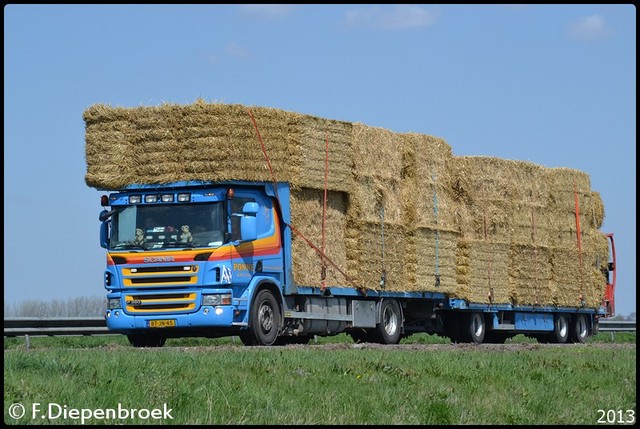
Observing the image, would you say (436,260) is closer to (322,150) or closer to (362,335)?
(362,335)

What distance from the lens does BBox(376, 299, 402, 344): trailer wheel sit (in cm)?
2875

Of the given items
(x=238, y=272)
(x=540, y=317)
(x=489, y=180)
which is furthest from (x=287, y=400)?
(x=540, y=317)

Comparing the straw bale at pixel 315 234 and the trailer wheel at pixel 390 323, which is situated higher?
the straw bale at pixel 315 234

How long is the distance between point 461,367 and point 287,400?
4683mm

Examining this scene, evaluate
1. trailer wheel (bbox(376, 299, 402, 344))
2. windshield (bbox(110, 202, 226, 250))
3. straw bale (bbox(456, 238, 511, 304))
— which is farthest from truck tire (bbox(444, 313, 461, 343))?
windshield (bbox(110, 202, 226, 250))

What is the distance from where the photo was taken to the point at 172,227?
23.3 meters

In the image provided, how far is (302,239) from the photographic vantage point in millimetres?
25453

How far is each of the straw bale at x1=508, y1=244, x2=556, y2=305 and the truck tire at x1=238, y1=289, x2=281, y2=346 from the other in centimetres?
1064

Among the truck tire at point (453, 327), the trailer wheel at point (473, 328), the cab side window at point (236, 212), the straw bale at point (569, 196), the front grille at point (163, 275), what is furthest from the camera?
the straw bale at point (569, 196)

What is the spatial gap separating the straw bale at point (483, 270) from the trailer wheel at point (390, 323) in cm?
265

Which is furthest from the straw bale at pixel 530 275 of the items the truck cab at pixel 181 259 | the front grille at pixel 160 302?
the front grille at pixel 160 302

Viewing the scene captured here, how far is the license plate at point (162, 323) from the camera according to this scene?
23.1 meters

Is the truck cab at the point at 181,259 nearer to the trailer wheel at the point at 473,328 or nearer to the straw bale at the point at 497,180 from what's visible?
the straw bale at the point at 497,180

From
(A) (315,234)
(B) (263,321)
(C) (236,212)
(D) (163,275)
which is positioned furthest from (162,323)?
(A) (315,234)
